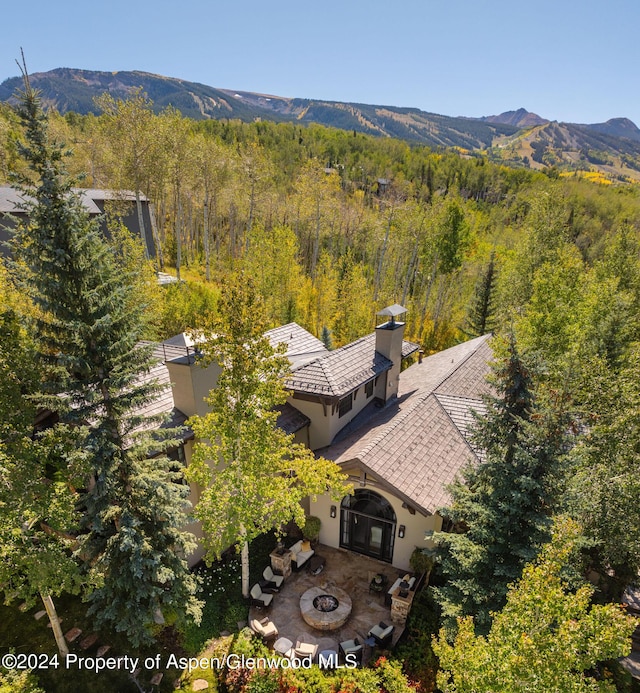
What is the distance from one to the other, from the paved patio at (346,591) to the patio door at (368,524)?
0.37 metres

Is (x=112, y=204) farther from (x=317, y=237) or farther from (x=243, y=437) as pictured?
(x=243, y=437)

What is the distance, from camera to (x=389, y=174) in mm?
90688

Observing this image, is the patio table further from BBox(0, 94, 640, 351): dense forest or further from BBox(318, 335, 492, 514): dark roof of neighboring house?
BBox(0, 94, 640, 351): dense forest

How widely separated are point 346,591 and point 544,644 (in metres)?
8.73

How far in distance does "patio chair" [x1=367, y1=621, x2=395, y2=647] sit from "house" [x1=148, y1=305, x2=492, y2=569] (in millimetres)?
2693

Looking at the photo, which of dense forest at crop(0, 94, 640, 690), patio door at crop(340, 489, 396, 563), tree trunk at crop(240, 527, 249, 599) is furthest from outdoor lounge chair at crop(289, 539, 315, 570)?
dense forest at crop(0, 94, 640, 690)

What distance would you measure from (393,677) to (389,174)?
9521 centimetres

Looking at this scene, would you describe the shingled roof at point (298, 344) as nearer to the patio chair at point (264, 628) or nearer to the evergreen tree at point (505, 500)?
the evergreen tree at point (505, 500)

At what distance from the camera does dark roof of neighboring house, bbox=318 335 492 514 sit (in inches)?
524


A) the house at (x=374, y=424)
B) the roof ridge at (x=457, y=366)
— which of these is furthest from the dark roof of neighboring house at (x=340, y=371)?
the roof ridge at (x=457, y=366)

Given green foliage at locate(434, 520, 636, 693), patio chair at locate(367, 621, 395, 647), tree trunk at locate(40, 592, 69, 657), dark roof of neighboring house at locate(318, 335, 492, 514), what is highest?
green foliage at locate(434, 520, 636, 693)

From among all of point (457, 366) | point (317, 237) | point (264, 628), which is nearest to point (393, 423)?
point (457, 366)

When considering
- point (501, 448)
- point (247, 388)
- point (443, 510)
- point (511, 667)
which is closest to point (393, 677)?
point (443, 510)

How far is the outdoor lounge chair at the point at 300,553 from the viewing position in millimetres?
14437
